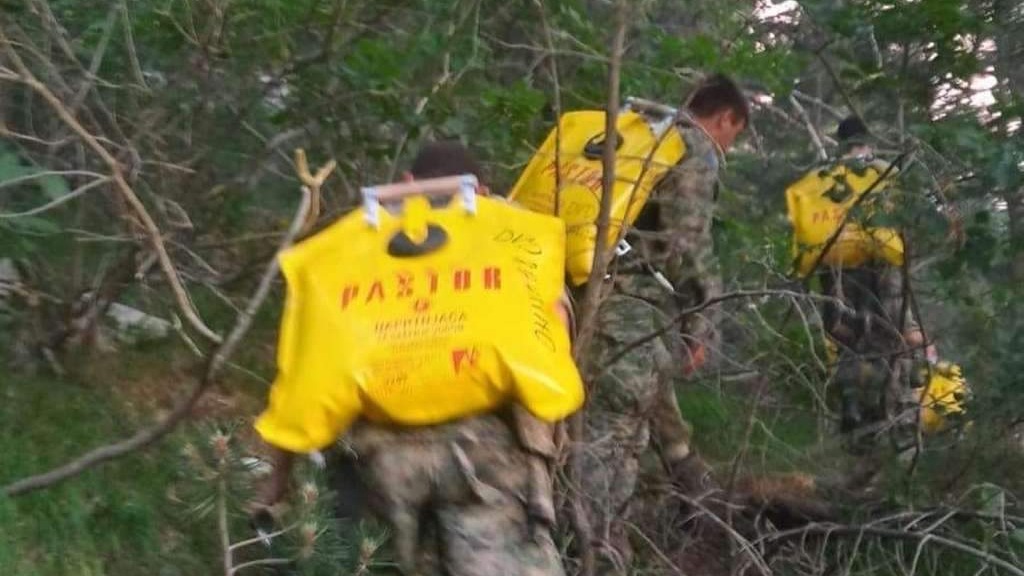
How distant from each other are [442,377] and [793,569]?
7.23ft

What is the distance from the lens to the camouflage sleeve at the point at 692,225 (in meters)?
5.07

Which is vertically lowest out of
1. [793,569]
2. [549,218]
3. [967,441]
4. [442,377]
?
[793,569]

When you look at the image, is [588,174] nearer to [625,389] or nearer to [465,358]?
[625,389]

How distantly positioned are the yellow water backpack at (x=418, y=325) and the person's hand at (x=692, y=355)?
1229 mm

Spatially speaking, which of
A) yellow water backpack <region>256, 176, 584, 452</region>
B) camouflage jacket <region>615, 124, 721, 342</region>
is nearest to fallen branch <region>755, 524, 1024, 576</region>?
camouflage jacket <region>615, 124, 721, 342</region>

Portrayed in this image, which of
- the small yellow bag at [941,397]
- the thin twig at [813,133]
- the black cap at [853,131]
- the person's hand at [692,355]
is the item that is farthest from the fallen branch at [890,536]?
the thin twig at [813,133]

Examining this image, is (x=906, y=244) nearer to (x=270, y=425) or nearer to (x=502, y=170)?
(x=502, y=170)

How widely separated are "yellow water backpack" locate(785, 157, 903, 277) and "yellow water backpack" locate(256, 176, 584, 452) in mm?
2237

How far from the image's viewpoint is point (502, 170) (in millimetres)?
5945

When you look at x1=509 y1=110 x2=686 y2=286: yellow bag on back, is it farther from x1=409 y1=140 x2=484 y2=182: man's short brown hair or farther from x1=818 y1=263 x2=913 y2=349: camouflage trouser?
x1=818 y1=263 x2=913 y2=349: camouflage trouser

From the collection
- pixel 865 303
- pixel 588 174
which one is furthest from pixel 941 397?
pixel 588 174

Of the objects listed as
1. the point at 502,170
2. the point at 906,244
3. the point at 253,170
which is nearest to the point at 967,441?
the point at 906,244

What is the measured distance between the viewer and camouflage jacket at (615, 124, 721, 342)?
5074 mm

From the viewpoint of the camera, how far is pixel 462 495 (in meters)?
3.92
